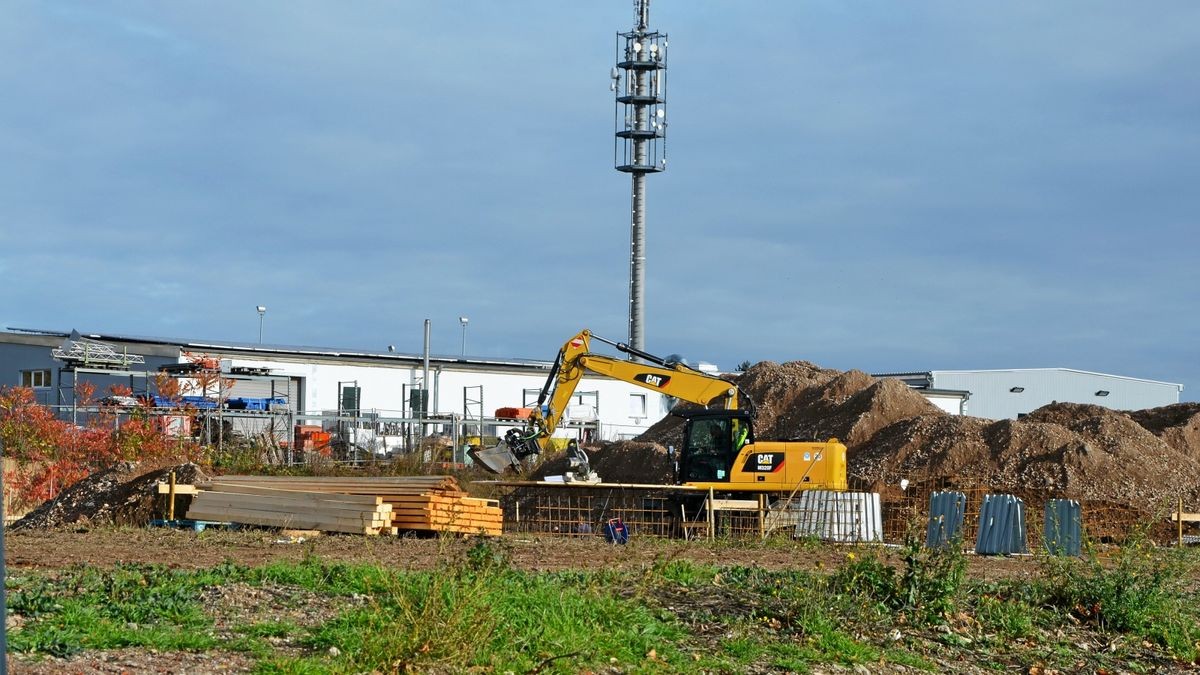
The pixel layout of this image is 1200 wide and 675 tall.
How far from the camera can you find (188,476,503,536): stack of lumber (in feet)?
67.5

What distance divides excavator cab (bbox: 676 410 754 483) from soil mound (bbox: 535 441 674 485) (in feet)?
23.3

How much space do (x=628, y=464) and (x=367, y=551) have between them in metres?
19.7

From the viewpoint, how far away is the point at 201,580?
1114cm

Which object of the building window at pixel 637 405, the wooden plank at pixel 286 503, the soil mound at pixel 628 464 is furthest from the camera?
the building window at pixel 637 405

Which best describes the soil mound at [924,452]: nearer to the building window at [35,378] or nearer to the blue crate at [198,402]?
the blue crate at [198,402]

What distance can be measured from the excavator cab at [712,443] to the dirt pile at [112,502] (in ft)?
30.0

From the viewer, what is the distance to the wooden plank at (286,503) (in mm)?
20406

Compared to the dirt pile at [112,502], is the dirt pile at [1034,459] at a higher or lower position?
higher

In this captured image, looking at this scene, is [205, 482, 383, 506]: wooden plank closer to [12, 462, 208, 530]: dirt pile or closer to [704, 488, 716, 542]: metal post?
[12, 462, 208, 530]: dirt pile

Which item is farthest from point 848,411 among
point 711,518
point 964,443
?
point 711,518

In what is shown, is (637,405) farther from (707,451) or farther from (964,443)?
(707,451)

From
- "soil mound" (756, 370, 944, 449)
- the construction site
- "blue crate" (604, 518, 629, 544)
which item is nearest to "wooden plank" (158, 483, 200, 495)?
the construction site

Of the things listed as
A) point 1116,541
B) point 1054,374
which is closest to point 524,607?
point 1116,541

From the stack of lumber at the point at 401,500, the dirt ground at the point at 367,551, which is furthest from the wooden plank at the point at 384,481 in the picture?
the dirt ground at the point at 367,551
